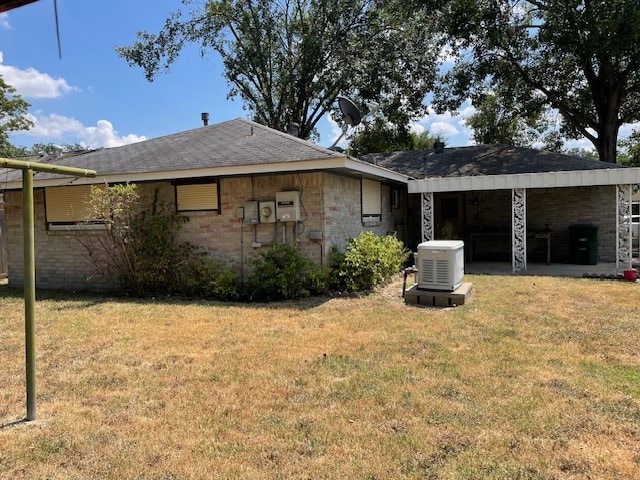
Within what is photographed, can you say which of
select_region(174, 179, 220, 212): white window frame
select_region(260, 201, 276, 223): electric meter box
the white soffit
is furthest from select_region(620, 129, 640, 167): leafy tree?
select_region(174, 179, 220, 212): white window frame

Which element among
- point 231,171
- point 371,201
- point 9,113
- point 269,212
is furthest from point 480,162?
point 9,113

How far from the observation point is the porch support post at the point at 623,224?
387 inches

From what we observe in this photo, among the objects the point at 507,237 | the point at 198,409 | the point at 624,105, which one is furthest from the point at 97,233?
the point at 624,105

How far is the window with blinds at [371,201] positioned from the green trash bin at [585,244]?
551cm

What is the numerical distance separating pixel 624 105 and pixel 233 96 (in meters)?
18.7

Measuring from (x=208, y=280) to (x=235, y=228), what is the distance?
3.66ft

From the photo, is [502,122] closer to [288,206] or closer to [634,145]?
[634,145]

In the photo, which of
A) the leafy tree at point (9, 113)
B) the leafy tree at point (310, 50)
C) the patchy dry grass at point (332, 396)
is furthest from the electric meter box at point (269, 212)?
the leafy tree at point (9, 113)

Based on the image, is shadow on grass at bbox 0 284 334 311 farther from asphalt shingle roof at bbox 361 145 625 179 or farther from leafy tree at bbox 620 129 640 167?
leafy tree at bbox 620 129 640 167

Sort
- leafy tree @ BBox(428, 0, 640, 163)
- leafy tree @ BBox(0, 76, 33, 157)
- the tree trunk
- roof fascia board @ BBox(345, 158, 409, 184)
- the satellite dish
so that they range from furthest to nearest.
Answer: leafy tree @ BBox(0, 76, 33, 157) → the tree trunk → leafy tree @ BBox(428, 0, 640, 163) → the satellite dish → roof fascia board @ BBox(345, 158, 409, 184)

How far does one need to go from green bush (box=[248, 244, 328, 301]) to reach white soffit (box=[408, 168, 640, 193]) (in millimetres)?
5003

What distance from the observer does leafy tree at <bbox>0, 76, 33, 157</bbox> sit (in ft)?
99.7

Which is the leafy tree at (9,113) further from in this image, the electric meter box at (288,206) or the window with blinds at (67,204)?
the electric meter box at (288,206)

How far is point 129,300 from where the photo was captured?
8.21m
